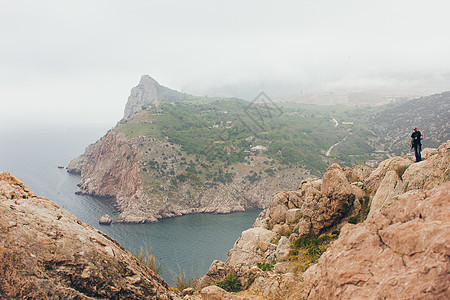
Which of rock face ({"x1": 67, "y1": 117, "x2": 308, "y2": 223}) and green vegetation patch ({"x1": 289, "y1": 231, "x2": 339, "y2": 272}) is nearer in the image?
green vegetation patch ({"x1": 289, "y1": 231, "x2": 339, "y2": 272})

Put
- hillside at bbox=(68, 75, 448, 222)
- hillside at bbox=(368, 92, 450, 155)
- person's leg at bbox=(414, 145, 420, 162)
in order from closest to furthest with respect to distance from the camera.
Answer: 1. person's leg at bbox=(414, 145, 420, 162)
2. hillside at bbox=(68, 75, 448, 222)
3. hillside at bbox=(368, 92, 450, 155)

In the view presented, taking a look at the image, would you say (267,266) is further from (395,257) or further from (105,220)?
(105,220)

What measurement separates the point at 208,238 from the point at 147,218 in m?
21.4

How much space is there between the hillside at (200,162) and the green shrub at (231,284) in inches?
2734

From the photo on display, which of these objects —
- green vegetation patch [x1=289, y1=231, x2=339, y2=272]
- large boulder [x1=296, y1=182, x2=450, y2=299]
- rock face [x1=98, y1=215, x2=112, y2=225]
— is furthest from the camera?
rock face [x1=98, y1=215, x2=112, y2=225]

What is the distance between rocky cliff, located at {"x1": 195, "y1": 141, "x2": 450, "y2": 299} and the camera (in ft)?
19.6

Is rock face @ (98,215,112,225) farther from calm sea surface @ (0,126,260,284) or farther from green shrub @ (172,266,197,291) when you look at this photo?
green shrub @ (172,266,197,291)

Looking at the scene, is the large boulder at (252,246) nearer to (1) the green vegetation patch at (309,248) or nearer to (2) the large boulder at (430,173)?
(1) the green vegetation patch at (309,248)

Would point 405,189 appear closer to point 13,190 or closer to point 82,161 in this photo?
point 13,190

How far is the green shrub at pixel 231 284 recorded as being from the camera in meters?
13.3

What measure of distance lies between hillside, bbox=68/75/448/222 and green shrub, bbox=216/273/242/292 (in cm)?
6945

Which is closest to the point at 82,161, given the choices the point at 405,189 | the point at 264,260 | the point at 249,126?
the point at 249,126

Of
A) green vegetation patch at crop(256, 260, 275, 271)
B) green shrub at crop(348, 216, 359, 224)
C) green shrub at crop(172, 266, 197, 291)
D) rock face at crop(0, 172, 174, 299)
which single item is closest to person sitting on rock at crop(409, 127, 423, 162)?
green shrub at crop(348, 216, 359, 224)

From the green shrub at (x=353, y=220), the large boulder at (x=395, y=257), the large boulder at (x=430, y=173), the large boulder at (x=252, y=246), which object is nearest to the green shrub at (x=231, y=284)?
the large boulder at (x=395, y=257)
